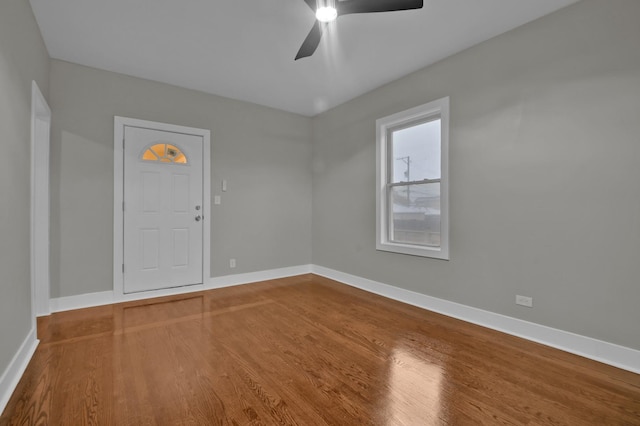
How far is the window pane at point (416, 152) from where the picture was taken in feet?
11.4

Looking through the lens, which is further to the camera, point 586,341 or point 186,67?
point 186,67

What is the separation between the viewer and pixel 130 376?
2.04 m

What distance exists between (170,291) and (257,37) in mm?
3131

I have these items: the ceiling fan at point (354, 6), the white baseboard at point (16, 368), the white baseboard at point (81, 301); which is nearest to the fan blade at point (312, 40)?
the ceiling fan at point (354, 6)

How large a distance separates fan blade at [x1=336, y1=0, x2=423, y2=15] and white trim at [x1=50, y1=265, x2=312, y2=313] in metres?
3.56

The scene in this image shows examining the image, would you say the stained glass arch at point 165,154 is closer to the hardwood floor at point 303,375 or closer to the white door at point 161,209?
the white door at point 161,209

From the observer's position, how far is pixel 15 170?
6.77 ft

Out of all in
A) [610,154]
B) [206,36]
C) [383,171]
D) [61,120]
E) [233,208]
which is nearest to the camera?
[610,154]

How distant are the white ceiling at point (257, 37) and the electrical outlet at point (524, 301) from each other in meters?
2.35

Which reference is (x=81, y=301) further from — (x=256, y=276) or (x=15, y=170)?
(x=256, y=276)

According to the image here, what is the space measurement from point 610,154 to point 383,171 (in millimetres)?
2191

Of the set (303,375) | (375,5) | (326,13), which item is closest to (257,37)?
(326,13)

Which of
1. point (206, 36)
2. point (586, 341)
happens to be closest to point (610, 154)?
point (586, 341)

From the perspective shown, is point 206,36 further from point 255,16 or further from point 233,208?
point 233,208
